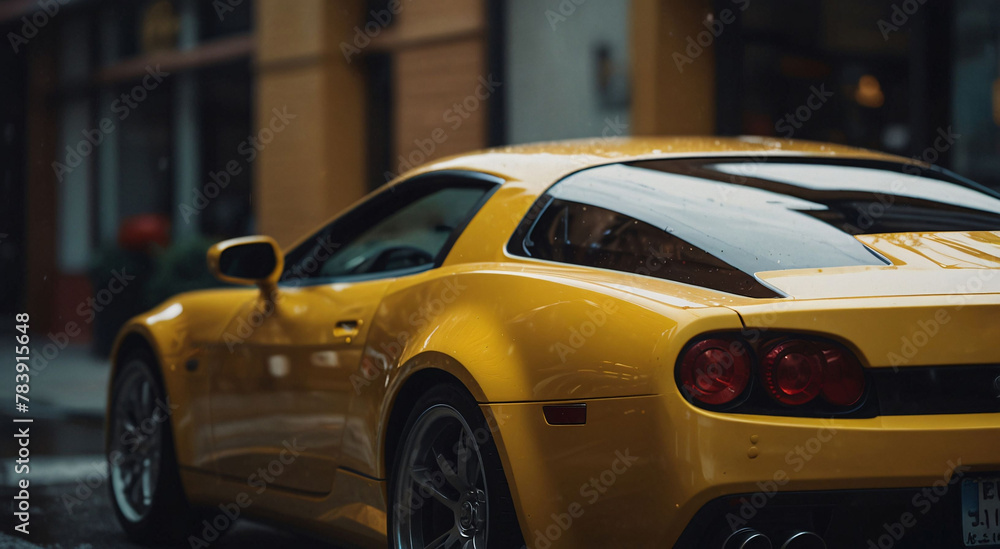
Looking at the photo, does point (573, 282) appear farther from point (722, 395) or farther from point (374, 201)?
point (374, 201)

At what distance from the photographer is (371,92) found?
43.0ft

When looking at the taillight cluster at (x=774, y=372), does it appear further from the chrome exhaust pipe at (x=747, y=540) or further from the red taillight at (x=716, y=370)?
the chrome exhaust pipe at (x=747, y=540)

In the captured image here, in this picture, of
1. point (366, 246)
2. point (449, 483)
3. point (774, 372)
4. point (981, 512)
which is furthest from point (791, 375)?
point (366, 246)

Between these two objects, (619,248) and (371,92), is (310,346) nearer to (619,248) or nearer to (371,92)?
(619,248)

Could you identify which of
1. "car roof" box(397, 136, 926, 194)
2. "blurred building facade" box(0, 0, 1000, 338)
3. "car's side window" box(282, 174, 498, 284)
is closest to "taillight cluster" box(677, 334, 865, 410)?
"car roof" box(397, 136, 926, 194)

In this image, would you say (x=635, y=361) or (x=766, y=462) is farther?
(x=635, y=361)

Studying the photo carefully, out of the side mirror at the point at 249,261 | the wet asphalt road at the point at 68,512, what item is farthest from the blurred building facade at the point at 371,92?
the side mirror at the point at 249,261

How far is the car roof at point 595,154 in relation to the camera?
12.3 ft

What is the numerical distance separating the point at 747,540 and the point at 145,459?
3.04 metres

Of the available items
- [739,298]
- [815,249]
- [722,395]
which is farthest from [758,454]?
[815,249]

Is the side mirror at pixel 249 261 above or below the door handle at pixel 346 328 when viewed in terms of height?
above

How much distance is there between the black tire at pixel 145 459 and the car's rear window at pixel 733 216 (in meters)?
2.03

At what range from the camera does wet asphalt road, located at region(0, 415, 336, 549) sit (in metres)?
5.08

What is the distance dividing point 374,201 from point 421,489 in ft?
4.09
